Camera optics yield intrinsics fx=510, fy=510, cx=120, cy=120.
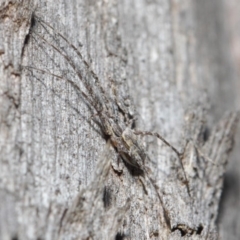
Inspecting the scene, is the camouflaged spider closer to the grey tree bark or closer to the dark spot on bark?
the grey tree bark

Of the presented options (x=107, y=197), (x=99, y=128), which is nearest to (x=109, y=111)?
(x=99, y=128)

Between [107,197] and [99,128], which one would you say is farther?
[99,128]

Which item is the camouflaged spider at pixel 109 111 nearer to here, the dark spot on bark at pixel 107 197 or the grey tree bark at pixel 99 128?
the grey tree bark at pixel 99 128

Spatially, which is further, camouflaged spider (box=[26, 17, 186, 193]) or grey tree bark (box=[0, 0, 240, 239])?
camouflaged spider (box=[26, 17, 186, 193])

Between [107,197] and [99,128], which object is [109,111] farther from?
[107,197]

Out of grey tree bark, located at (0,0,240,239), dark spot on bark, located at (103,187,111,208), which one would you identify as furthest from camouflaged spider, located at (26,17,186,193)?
dark spot on bark, located at (103,187,111,208)

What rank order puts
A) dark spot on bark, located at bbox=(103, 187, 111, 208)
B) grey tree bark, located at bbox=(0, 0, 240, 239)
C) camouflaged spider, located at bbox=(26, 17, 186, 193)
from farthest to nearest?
camouflaged spider, located at bbox=(26, 17, 186, 193), dark spot on bark, located at bbox=(103, 187, 111, 208), grey tree bark, located at bbox=(0, 0, 240, 239)

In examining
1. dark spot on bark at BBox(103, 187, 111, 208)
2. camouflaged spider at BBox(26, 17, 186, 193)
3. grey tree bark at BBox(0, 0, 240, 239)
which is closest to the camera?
grey tree bark at BBox(0, 0, 240, 239)

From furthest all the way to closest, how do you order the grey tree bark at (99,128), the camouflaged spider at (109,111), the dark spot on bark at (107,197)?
the camouflaged spider at (109,111) → the dark spot on bark at (107,197) → the grey tree bark at (99,128)

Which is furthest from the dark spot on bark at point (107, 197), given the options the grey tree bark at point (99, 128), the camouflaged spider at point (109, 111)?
the camouflaged spider at point (109, 111)
